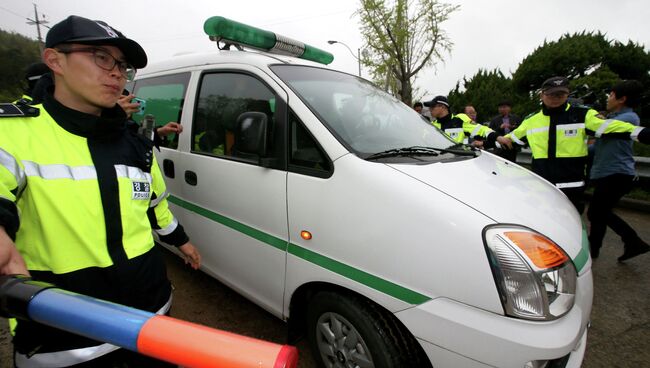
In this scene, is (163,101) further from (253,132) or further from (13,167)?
(13,167)

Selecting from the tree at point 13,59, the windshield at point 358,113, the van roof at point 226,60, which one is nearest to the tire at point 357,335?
the windshield at point 358,113

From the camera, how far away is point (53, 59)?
1119mm

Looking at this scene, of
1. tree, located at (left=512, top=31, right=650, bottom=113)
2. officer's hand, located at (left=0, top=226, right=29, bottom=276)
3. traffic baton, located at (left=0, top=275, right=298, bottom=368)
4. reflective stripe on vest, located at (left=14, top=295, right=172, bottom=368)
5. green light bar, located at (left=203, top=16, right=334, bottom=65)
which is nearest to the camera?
traffic baton, located at (left=0, top=275, right=298, bottom=368)

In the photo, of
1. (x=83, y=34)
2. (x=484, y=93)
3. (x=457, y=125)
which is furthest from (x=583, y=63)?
(x=83, y=34)

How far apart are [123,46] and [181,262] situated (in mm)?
2558

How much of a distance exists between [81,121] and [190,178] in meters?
1.27

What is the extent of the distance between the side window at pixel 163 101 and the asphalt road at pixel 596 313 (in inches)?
50.2

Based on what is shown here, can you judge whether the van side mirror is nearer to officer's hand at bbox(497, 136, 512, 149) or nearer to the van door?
the van door

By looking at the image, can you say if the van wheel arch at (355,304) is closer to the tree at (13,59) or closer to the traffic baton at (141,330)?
the traffic baton at (141,330)

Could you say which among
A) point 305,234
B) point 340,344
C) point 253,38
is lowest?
point 340,344

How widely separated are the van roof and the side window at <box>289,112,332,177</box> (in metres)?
0.56

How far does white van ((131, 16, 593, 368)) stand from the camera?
4.02ft

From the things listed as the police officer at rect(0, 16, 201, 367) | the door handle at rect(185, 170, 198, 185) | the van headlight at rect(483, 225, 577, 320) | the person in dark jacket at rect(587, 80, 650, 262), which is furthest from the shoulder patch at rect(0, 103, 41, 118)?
the person in dark jacket at rect(587, 80, 650, 262)

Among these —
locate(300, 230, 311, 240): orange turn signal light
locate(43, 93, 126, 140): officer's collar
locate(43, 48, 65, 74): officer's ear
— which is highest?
locate(43, 48, 65, 74): officer's ear
